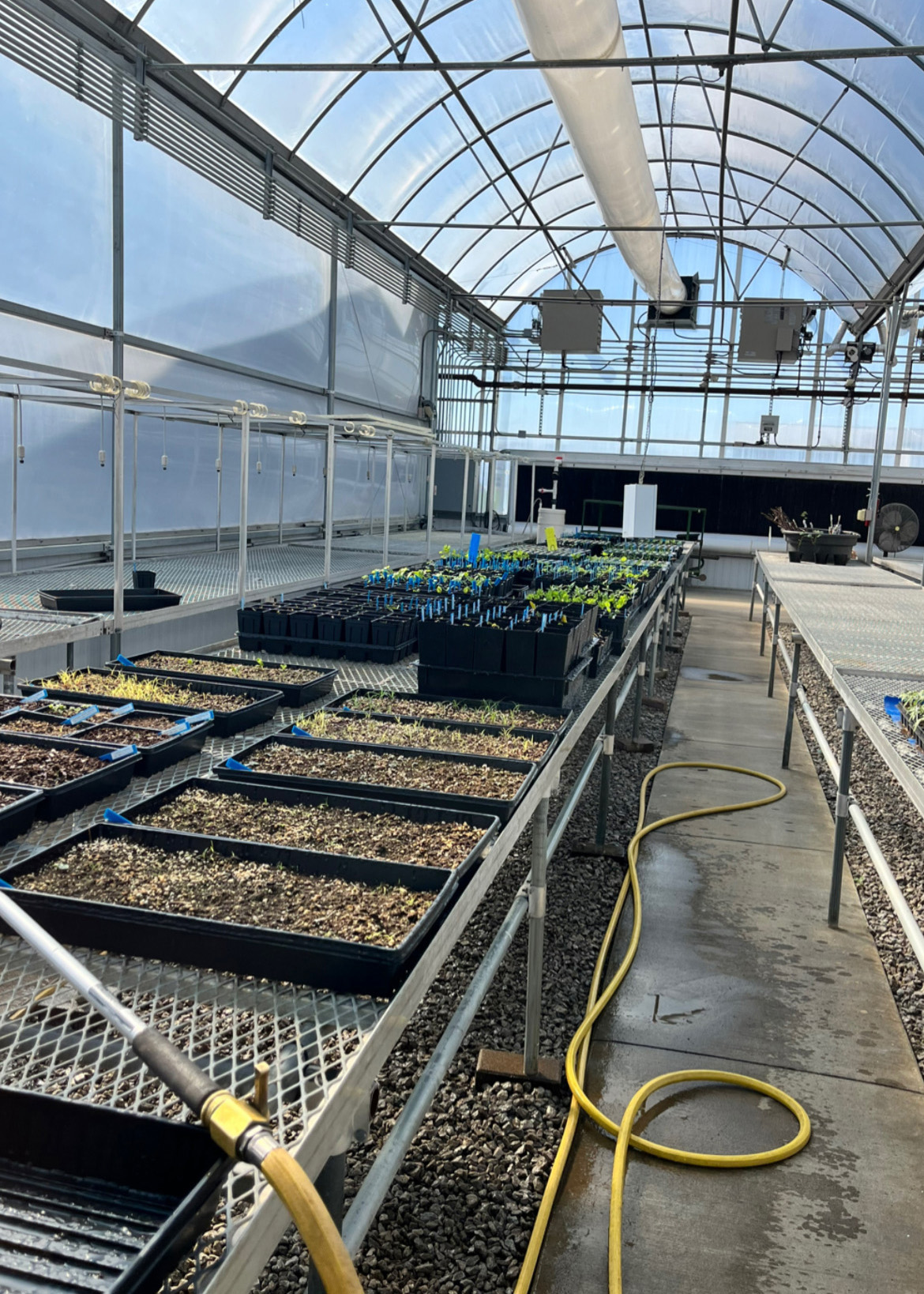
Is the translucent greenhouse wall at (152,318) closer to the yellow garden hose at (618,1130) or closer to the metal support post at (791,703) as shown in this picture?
the yellow garden hose at (618,1130)

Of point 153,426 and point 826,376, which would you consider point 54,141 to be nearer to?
point 153,426

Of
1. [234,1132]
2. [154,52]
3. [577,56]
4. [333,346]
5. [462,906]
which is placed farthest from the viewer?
[333,346]

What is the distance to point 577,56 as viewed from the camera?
592 cm

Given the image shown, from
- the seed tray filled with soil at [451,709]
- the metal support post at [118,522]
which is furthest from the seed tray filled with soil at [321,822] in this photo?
the metal support post at [118,522]

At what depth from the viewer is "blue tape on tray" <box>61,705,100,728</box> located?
2672 millimetres

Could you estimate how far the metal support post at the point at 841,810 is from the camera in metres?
4.14

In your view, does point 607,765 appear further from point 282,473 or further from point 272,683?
point 282,473

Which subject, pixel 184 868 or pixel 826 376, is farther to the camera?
pixel 826 376

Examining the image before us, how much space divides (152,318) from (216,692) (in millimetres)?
6739

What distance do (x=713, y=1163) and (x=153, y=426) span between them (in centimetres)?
815

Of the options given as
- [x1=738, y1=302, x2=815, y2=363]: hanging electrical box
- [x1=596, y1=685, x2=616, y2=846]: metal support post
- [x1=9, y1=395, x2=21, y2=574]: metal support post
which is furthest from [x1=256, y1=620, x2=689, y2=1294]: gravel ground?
[x1=738, y1=302, x2=815, y2=363]: hanging electrical box

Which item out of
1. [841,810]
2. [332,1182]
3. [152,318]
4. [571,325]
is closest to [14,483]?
[152,318]

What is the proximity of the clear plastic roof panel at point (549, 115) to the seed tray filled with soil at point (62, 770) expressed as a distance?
7.00m

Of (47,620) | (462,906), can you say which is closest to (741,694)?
(47,620)
